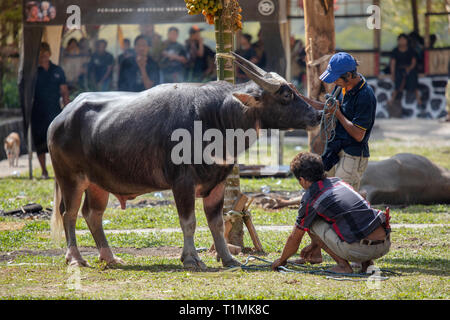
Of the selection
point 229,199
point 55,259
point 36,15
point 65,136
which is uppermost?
point 36,15

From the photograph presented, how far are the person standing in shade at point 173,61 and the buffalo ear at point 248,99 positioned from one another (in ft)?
40.2

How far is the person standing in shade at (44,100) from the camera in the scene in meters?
14.9

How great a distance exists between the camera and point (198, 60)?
787 inches

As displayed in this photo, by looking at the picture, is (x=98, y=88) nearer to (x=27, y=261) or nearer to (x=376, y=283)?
(x=27, y=261)

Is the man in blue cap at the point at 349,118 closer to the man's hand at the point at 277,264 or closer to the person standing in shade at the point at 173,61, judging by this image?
the man's hand at the point at 277,264

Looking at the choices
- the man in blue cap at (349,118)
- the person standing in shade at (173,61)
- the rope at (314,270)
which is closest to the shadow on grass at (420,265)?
the rope at (314,270)

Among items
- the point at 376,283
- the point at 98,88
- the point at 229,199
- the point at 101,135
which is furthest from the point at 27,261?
the point at 98,88

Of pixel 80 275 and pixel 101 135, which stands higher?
pixel 101 135

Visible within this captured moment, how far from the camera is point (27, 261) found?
8188 mm

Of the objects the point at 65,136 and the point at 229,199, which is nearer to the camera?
the point at 65,136
